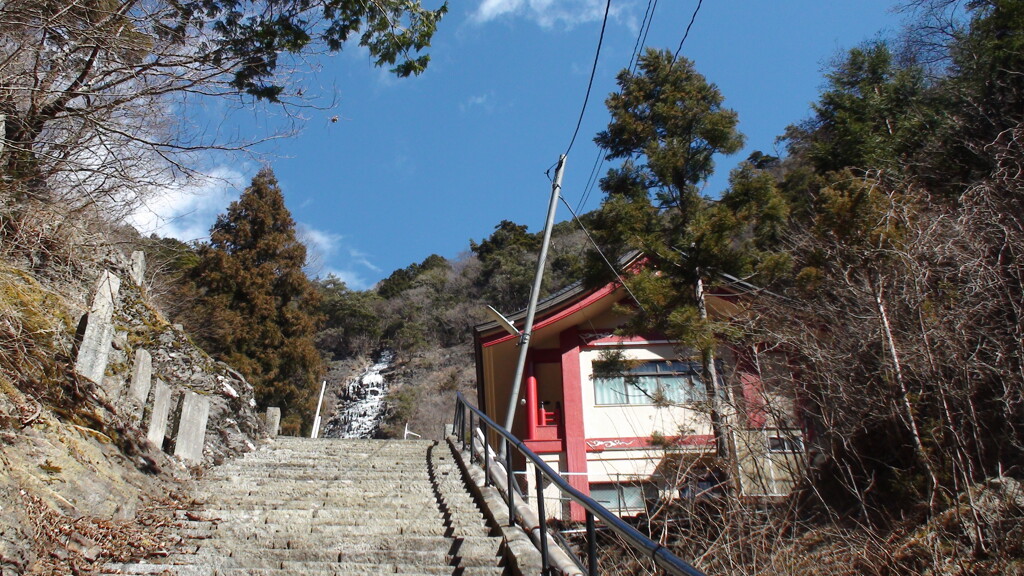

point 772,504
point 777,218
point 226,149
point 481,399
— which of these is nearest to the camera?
point 226,149

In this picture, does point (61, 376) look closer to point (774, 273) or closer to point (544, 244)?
point (544, 244)

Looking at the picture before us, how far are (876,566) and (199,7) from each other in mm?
8322

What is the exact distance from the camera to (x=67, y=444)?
5660 mm

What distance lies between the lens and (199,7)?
675 cm

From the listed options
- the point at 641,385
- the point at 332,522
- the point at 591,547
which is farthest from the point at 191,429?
the point at 641,385

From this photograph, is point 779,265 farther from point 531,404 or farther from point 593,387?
point 531,404

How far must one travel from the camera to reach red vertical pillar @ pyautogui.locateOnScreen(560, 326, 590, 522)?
14572 millimetres

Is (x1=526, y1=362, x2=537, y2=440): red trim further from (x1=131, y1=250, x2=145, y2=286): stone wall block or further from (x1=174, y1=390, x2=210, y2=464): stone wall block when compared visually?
(x1=131, y1=250, x2=145, y2=286): stone wall block

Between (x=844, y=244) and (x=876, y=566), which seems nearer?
(x=876, y=566)

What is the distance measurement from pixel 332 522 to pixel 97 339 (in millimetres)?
3000

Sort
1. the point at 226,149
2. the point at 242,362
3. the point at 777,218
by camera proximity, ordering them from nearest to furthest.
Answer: the point at 226,149
the point at 777,218
the point at 242,362

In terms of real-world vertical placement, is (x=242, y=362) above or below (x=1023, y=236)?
above

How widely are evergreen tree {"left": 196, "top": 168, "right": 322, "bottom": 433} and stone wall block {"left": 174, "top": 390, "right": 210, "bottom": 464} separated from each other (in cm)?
1413

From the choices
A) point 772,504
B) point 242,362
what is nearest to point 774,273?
point 772,504
